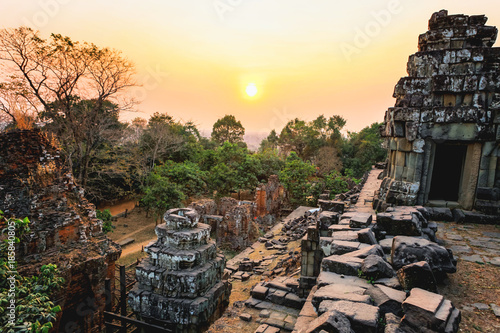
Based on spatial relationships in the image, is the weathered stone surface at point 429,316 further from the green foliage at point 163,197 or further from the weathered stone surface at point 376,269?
the green foliage at point 163,197

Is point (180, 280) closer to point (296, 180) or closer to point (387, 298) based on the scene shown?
point (387, 298)

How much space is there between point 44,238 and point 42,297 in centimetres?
379

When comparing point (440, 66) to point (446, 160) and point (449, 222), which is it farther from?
point (449, 222)

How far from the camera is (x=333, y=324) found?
2041 millimetres

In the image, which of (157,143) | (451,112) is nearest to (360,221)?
(451,112)

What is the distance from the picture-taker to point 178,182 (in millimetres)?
18344

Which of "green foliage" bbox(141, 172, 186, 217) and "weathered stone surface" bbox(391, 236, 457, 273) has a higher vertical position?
"weathered stone surface" bbox(391, 236, 457, 273)

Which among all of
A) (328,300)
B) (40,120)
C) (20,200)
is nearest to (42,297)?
(328,300)

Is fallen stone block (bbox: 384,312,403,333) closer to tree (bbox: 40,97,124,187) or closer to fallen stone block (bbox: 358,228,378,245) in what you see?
fallen stone block (bbox: 358,228,378,245)

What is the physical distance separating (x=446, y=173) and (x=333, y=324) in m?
7.55

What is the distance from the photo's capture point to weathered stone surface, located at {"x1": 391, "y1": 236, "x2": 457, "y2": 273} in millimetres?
3129

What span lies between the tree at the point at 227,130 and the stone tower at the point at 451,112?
3053 centimetres

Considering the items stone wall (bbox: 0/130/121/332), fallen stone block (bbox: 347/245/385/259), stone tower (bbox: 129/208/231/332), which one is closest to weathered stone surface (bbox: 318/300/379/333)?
fallen stone block (bbox: 347/245/385/259)

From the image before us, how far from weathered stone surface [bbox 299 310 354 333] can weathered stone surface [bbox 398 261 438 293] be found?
94 cm
